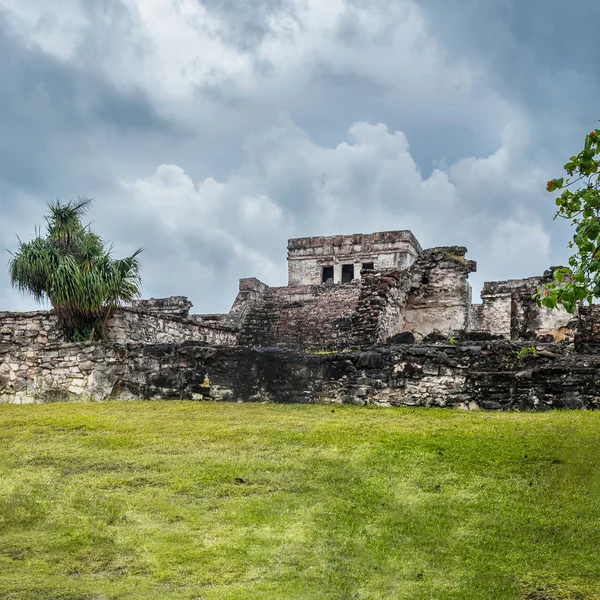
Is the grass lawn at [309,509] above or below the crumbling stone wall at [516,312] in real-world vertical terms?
below

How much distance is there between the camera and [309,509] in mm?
5086

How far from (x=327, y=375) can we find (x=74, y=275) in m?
6.76

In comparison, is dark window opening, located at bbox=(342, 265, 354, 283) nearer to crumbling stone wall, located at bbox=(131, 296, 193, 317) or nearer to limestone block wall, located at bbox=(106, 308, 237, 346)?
crumbling stone wall, located at bbox=(131, 296, 193, 317)

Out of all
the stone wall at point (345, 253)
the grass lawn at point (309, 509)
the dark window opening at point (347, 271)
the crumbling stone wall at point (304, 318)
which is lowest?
the grass lawn at point (309, 509)

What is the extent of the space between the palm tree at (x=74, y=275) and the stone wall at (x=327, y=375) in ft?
10.3

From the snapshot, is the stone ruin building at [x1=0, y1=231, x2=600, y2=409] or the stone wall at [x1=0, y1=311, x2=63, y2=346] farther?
the stone wall at [x1=0, y1=311, x2=63, y2=346]

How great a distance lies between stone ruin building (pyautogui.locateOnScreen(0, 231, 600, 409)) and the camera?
303 inches

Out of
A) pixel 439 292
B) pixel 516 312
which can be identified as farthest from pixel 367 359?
pixel 516 312

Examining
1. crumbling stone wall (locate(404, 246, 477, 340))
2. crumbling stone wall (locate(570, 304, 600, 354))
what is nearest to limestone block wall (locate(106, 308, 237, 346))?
crumbling stone wall (locate(404, 246, 477, 340))

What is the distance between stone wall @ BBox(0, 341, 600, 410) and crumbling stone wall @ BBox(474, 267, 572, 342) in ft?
20.9

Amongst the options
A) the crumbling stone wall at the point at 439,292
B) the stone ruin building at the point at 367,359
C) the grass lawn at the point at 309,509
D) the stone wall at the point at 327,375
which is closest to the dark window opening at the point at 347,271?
the stone ruin building at the point at 367,359

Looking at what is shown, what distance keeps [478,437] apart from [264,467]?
1.95 m

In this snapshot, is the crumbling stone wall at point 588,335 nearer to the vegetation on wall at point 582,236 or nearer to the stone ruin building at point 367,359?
the stone ruin building at point 367,359

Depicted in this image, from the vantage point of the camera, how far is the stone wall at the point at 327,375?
757cm
